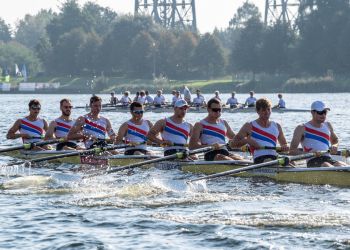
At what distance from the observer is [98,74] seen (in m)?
136

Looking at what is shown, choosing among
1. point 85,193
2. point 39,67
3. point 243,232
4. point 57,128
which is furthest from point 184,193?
point 39,67

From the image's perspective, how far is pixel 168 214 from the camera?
50.8ft

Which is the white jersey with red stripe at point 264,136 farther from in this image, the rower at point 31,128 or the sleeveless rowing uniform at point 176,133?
the rower at point 31,128

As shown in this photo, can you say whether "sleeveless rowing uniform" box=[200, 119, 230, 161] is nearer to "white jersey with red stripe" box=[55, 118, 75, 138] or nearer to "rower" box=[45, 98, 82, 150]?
"rower" box=[45, 98, 82, 150]

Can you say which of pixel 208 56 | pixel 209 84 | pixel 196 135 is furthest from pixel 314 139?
pixel 208 56

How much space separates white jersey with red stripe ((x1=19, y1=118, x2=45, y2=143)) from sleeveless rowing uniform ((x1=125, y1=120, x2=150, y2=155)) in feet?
10.5

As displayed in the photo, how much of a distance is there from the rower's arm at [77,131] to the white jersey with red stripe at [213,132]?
11.3ft

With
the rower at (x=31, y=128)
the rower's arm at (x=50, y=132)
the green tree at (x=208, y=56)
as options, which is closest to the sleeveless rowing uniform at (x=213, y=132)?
the rower's arm at (x=50, y=132)

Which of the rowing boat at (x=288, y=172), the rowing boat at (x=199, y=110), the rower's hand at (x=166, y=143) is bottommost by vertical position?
the rowing boat at (x=199, y=110)

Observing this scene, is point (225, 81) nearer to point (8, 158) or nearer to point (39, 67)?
point (39, 67)

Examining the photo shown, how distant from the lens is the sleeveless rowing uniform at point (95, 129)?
2208 cm

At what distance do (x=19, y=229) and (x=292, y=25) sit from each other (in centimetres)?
10917

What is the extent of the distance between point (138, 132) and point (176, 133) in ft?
4.33

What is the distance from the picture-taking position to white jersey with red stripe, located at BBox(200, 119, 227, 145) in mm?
20047
